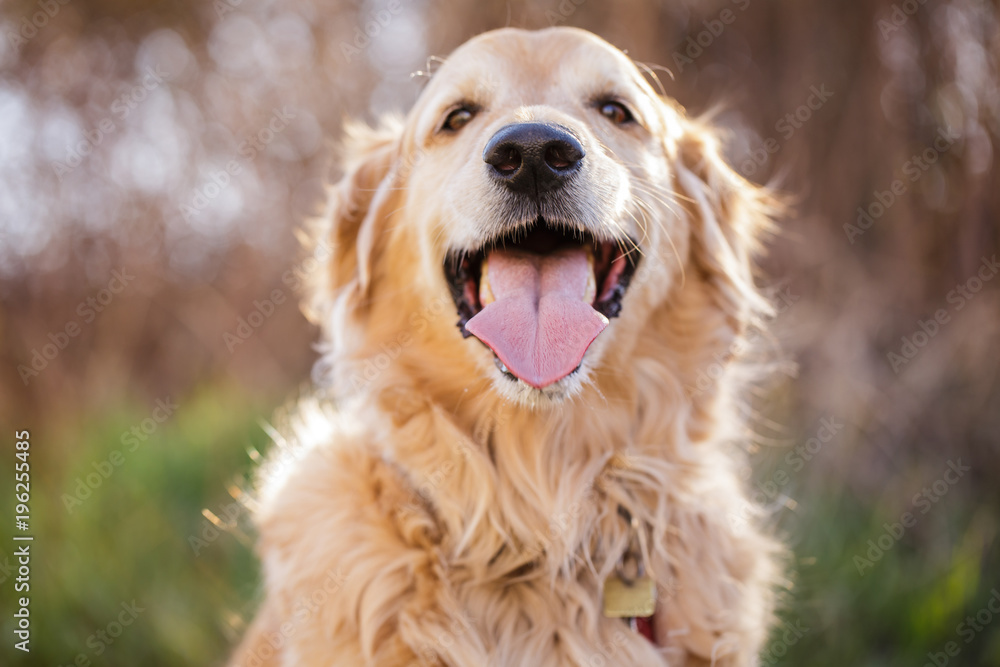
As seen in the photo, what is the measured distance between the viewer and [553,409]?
2.36 m

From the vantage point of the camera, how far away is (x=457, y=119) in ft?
8.51

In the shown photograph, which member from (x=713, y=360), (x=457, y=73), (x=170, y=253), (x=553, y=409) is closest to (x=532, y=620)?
(x=553, y=409)

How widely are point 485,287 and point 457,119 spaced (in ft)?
2.35

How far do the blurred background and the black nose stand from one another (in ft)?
4.11

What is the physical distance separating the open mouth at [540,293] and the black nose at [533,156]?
14 cm

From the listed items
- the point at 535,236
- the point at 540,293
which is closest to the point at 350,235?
the point at 535,236

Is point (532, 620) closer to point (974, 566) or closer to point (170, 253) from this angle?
point (974, 566)

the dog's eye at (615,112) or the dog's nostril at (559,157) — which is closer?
the dog's nostril at (559,157)

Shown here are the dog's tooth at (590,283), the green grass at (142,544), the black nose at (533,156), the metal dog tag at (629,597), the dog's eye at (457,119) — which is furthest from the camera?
the green grass at (142,544)

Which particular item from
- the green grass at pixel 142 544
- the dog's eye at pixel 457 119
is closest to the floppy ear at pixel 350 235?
the dog's eye at pixel 457 119

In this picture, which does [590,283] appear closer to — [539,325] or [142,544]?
[539,325]

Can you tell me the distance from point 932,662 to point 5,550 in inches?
215

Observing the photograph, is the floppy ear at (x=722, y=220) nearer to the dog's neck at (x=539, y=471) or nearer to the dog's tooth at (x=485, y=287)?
the dog's neck at (x=539, y=471)

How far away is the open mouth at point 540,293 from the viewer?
2062mm
